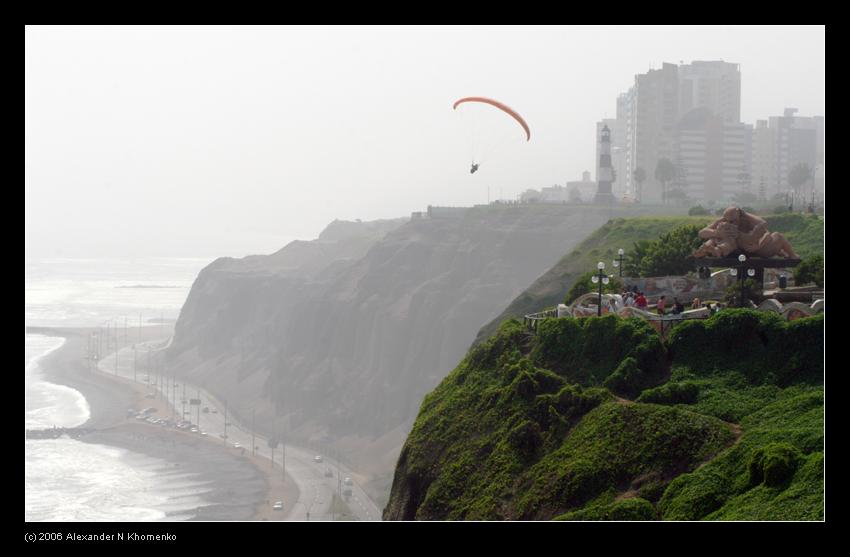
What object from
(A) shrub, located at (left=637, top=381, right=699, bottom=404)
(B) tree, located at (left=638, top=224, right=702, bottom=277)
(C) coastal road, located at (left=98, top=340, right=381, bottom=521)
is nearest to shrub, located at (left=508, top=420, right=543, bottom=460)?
(A) shrub, located at (left=637, top=381, right=699, bottom=404)

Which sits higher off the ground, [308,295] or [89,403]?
[308,295]

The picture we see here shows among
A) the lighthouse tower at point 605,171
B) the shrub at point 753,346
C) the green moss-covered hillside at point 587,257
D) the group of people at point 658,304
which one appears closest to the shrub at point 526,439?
the shrub at point 753,346

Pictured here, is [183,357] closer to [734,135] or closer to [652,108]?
[652,108]

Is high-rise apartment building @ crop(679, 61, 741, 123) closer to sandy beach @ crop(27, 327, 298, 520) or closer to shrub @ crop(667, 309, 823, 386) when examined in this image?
sandy beach @ crop(27, 327, 298, 520)

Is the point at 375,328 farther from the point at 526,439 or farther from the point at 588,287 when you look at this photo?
the point at 526,439
